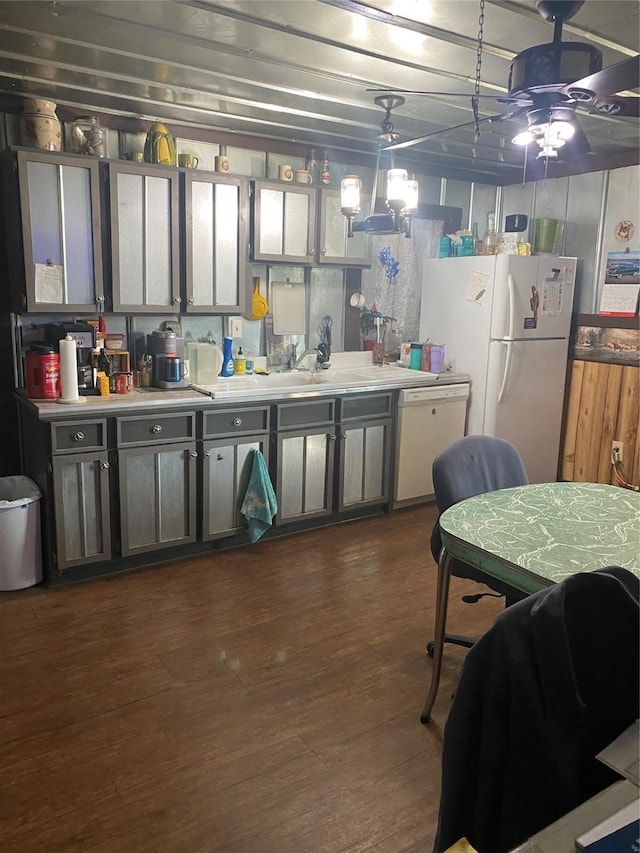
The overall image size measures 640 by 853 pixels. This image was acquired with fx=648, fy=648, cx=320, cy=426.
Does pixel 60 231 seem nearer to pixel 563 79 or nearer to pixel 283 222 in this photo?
pixel 283 222

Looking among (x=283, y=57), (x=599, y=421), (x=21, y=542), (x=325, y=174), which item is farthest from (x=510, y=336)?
(x=21, y=542)

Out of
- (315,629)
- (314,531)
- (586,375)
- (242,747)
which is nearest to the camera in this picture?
(242,747)

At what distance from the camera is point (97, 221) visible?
341 cm

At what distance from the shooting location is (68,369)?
3.24 metres

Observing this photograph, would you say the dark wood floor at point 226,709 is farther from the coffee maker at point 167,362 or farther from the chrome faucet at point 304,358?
the chrome faucet at point 304,358

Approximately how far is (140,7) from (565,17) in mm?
1500

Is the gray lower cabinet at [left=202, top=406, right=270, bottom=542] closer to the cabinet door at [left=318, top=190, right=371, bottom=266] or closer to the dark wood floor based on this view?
the dark wood floor

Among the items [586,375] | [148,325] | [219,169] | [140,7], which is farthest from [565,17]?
[586,375]

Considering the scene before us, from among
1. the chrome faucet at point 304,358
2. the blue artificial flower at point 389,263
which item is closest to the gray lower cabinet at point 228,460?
the chrome faucet at point 304,358

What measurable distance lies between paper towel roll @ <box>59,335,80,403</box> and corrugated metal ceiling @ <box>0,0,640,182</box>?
1.27 m

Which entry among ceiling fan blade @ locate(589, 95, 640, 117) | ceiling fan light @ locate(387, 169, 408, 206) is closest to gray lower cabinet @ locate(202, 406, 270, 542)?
ceiling fan light @ locate(387, 169, 408, 206)

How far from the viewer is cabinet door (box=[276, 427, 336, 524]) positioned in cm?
392

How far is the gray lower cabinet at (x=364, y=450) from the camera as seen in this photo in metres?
4.14

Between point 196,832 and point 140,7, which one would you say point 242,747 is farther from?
point 140,7
